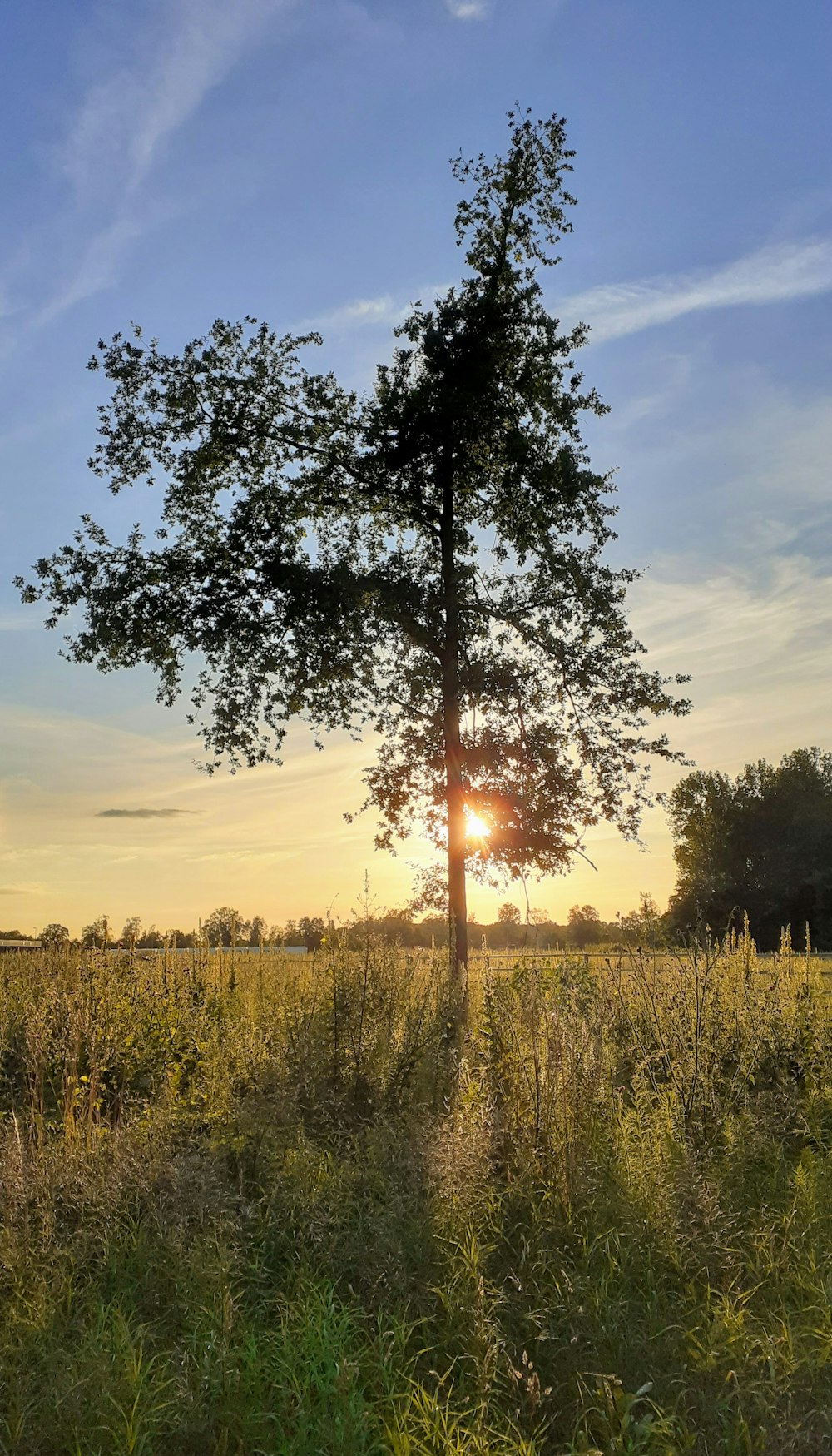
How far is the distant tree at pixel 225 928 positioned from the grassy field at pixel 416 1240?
4.39 m

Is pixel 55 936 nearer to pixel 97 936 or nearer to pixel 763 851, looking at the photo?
pixel 97 936

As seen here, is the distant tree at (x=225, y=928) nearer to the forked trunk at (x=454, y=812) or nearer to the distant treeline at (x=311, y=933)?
the distant treeline at (x=311, y=933)

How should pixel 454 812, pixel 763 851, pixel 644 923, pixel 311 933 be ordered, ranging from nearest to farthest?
pixel 644 923
pixel 311 933
pixel 454 812
pixel 763 851

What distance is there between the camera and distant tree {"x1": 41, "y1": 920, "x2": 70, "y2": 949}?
53.7 ft

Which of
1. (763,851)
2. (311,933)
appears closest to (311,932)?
(311,933)

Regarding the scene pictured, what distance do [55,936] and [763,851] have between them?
151ft

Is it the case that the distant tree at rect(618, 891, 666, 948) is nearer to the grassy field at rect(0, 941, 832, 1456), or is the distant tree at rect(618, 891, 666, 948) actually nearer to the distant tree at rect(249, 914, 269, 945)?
the grassy field at rect(0, 941, 832, 1456)

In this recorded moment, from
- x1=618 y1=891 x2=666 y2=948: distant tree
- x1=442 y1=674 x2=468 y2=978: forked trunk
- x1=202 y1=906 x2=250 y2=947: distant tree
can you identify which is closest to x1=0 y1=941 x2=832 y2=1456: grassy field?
x1=618 y1=891 x2=666 y2=948: distant tree

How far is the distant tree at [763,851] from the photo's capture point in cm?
5144

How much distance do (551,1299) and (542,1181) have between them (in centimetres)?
120

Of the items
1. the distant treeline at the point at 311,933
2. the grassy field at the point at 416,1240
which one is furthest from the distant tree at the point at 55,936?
the grassy field at the point at 416,1240

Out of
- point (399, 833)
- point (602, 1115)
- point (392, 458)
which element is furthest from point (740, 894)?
point (602, 1115)

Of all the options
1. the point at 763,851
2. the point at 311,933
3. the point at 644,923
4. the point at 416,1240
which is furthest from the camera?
the point at 763,851

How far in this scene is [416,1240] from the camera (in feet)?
18.8
